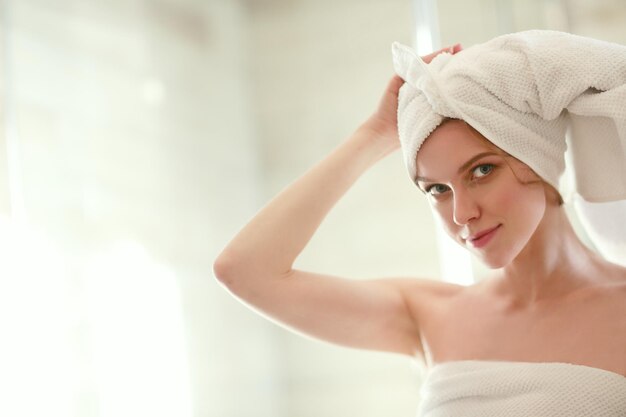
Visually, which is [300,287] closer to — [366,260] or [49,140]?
[49,140]

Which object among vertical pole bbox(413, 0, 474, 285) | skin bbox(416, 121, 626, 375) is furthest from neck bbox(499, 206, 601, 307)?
vertical pole bbox(413, 0, 474, 285)

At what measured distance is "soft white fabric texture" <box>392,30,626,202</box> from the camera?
1248 mm

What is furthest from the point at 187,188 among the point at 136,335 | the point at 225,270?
the point at 225,270

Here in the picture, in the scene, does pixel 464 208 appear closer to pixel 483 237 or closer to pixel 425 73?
pixel 483 237

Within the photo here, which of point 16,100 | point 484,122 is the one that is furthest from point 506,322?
point 16,100

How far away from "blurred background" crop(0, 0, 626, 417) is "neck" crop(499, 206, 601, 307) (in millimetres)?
417

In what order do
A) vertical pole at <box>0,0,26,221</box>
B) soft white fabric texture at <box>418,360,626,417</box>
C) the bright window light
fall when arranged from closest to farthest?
1. soft white fabric texture at <box>418,360,626,417</box>
2. vertical pole at <box>0,0,26,221</box>
3. the bright window light

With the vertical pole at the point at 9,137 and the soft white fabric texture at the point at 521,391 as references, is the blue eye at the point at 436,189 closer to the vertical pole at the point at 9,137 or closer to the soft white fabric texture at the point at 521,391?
the soft white fabric texture at the point at 521,391

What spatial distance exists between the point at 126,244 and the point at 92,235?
0.40ft

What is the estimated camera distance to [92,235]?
6.43 ft

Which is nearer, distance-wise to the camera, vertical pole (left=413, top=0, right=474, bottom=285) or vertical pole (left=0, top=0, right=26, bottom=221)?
vertical pole (left=0, top=0, right=26, bottom=221)

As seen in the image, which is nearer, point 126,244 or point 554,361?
point 554,361

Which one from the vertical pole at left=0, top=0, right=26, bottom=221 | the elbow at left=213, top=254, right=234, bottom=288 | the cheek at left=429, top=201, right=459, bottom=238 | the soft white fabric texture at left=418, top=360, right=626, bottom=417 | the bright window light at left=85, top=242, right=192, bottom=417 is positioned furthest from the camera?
the bright window light at left=85, top=242, right=192, bottom=417

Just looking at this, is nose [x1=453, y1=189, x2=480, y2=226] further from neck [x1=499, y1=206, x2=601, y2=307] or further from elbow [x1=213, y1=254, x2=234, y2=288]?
elbow [x1=213, y1=254, x2=234, y2=288]
